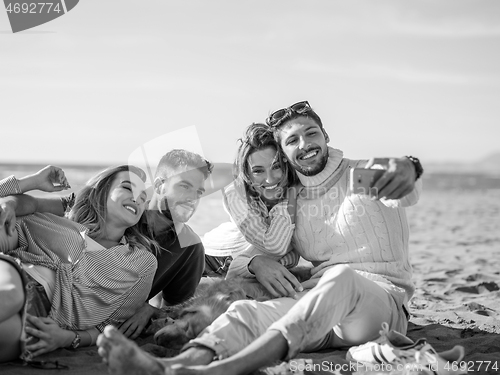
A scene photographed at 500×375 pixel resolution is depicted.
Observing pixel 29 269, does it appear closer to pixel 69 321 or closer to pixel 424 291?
pixel 69 321

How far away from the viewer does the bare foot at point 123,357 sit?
2330mm

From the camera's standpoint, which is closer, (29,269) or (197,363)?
(197,363)

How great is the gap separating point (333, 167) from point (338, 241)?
0.53m

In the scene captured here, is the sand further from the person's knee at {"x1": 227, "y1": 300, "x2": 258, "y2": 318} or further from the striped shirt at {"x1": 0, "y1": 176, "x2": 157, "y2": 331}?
the person's knee at {"x1": 227, "y1": 300, "x2": 258, "y2": 318}

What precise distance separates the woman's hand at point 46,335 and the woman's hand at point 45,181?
2.82 feet

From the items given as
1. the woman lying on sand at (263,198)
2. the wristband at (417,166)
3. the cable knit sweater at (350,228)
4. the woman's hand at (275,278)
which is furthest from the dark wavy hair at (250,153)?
the wristband at (417,166)

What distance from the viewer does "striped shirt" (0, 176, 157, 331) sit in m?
3.29

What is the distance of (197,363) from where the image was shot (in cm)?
262

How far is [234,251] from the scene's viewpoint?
4.36m

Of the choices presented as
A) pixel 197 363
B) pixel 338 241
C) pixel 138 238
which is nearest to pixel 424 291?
pixel 338 241

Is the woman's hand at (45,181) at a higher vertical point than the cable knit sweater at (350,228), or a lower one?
higher

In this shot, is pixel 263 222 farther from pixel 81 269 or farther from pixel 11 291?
pixel 11 291

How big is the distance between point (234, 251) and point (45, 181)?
61.0 inches

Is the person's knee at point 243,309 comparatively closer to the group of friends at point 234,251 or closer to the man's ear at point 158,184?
the group of friends at point 234,251
